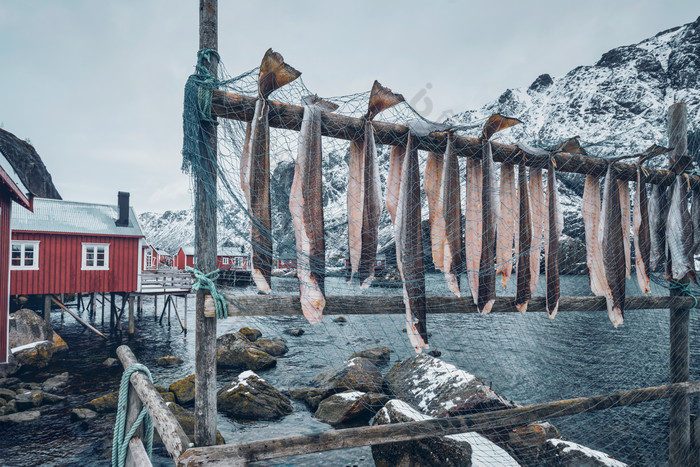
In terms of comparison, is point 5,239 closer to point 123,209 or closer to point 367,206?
point 123,209

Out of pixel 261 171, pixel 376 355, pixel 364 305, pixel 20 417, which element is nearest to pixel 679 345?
pixel 364 305

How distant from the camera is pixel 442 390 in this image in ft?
30.4

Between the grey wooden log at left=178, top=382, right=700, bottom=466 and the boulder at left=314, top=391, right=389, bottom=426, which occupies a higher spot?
the grey wooden log at left=178, top=382, right=700, bottom=466

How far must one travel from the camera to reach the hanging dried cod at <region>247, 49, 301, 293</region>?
2.75 meters

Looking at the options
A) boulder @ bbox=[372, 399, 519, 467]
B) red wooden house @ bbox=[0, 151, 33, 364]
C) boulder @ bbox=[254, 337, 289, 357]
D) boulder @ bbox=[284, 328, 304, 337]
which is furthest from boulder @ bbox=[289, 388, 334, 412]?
boulder @ bbox=[284, 328, 304, 337]

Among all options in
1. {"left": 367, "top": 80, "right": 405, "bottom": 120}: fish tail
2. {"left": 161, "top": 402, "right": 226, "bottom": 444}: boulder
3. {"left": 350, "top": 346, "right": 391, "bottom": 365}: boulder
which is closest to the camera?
{"left": 367, "top": 80, "right": 405, "bottom": 120}: fish tail

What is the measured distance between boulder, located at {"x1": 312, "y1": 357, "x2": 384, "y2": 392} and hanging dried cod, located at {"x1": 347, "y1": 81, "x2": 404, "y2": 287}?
9.19m

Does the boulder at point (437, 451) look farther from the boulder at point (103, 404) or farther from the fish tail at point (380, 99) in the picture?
the boulder at point (103, 404)

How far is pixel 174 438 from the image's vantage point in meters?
2.45

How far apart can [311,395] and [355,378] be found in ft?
4.84

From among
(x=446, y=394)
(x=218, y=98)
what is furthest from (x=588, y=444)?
(x=218, y=98)

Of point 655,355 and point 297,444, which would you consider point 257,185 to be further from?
point 655,355

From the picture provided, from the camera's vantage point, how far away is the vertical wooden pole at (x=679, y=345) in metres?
4.59

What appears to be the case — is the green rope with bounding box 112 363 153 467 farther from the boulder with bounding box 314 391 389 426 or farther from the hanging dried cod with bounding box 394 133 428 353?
the boulder with bounding box 314 391 389 426
